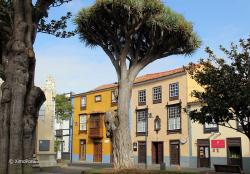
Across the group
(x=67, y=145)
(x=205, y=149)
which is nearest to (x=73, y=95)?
(x=67, y=145)

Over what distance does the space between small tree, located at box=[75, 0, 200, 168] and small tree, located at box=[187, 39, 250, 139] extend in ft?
10.2

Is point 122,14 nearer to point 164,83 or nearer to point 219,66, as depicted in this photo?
point 219,66

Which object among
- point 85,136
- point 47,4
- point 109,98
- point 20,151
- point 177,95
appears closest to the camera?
point 20,151

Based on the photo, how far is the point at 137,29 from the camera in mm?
21906

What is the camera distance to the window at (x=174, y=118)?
40812 mm

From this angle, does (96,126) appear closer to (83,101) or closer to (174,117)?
(83,101)

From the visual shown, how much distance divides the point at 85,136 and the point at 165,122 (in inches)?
635

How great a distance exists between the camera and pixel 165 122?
140ft

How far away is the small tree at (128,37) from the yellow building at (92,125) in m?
27.2

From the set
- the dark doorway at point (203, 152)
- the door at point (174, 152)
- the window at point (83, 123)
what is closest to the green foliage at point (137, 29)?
the dark doorway at point (203, 152)

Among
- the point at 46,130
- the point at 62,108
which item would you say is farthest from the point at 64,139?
the point at 46,130

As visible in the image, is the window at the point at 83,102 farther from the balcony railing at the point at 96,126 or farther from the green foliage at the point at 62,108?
the balcony railing at the point at 96,126

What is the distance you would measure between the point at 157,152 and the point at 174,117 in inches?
177

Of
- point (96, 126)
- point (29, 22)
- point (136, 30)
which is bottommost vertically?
point (96, 126)
